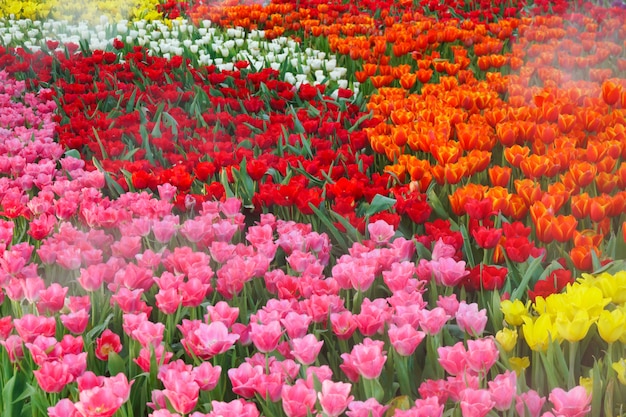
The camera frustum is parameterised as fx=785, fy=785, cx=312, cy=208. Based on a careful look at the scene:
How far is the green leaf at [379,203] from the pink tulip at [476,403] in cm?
149

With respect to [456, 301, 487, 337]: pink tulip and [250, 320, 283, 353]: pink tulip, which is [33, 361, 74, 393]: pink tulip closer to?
[250, 320, 283, 353]: pink tulip

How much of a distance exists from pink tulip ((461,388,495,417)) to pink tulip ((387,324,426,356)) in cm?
24

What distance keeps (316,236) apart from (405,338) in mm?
818

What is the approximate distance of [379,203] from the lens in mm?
3090

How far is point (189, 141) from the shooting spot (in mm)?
4215

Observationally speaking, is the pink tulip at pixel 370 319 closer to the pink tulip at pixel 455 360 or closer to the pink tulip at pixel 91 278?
the pink tulip at pixel 455 360

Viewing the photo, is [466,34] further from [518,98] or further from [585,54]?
[518,98]

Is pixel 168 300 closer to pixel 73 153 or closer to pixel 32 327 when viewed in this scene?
pixel 32 327

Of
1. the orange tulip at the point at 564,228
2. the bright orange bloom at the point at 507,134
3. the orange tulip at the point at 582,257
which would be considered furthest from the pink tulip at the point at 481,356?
the bright orange bloom at the point at 507,134

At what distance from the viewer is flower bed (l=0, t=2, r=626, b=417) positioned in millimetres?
1822

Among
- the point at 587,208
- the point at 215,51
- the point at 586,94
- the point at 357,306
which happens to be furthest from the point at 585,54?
the point at 357,306

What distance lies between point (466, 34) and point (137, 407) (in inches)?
200

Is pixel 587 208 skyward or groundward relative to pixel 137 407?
skyward

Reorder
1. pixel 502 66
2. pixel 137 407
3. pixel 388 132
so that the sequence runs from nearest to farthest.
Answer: pixel 137 407 → pixel 388 132 → pixel 502 66
